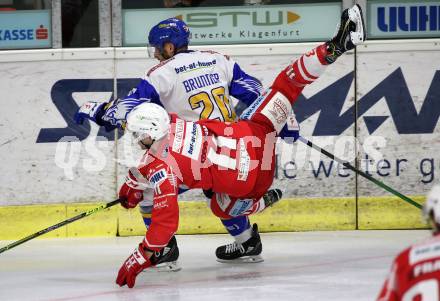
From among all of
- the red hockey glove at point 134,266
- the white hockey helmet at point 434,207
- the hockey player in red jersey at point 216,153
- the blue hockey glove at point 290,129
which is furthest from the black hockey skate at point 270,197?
the white hockey helmet at point 434,207

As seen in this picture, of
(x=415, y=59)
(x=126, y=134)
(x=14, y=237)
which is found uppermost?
(x=415, y=59)

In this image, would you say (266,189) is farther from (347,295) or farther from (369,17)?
(369,17)

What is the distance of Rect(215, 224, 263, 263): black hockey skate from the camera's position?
5973mm

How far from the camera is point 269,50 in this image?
714 cm

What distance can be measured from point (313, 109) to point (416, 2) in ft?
3.26

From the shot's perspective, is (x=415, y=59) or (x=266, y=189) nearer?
(x=266, y=189)

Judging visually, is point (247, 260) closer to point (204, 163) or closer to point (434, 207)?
point (204, 163)

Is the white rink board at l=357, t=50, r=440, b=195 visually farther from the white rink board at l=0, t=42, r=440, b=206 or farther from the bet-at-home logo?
the bet-at-home logo

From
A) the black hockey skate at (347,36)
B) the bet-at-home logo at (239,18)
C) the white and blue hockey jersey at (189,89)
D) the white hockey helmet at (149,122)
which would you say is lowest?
the white hockey helmet at (149,122)

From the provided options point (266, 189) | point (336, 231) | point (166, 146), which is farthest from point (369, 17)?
point (166, 146)

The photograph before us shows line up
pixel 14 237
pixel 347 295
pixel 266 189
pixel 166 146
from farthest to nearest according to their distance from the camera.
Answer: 1. pixel 14 237
2. pixel 266 189
3. pixel 166 146
4. pixel 347 295

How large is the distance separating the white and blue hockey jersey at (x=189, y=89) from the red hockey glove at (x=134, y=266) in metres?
1.02

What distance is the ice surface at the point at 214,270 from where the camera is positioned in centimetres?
495

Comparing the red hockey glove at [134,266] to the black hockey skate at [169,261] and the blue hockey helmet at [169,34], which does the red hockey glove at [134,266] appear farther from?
the blue hockey helmet at [169,34]
